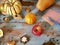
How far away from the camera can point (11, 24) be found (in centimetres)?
96

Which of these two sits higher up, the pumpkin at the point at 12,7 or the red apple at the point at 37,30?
the pumpkin at the point at 12,7

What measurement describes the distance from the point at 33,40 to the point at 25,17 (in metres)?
0.13

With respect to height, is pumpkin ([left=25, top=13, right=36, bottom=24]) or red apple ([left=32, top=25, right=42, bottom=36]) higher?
pumpkin ([left=25, top=13, right=36, bottom=24])

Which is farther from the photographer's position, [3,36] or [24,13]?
[24,13]

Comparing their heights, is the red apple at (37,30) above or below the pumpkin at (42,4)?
below

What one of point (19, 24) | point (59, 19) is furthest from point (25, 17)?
point (59, 19)

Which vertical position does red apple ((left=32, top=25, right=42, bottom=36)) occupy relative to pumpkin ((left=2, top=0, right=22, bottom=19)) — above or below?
below

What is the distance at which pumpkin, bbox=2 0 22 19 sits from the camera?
3.14ft

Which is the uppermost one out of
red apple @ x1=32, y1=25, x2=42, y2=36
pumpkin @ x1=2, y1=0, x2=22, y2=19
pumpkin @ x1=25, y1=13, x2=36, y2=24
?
pumpkin @ x1=2, y1=0, x2=22, y2=19

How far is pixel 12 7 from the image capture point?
96cm

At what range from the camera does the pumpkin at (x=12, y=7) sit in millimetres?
958

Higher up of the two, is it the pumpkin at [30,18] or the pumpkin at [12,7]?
the pumpkin at [12,7]

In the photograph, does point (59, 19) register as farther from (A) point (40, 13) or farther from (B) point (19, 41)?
(B) point (19, 41)

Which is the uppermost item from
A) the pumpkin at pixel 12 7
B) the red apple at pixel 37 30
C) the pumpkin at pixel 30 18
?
the pumpkin at pixel 12 7
